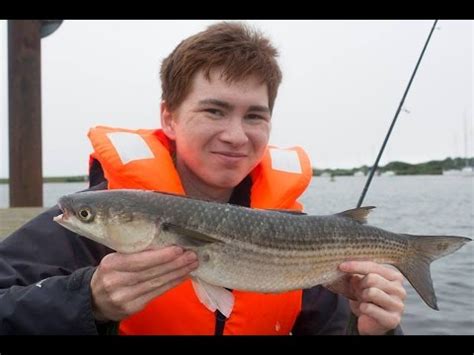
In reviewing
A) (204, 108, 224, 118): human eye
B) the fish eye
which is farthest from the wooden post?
the fish eye

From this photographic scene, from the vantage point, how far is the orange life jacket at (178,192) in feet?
11.7

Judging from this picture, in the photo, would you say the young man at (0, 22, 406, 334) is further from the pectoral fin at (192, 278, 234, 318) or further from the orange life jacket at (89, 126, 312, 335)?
the pectoral fin at (192, 278, 234, 318)

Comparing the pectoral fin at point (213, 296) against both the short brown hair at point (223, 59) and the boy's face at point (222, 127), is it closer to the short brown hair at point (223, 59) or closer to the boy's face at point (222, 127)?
the boy's face at point (222, 127)

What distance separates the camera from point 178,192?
3.77m

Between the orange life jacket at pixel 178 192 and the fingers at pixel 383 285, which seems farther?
the orange life jacket at pixel 178 192

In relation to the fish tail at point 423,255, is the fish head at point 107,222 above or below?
above

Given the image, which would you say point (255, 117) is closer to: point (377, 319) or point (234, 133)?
point (234, 133)

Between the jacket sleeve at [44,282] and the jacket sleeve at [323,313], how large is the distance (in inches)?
65.2

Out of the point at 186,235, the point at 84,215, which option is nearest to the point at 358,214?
the point at 186,235

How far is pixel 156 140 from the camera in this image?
4129 mm

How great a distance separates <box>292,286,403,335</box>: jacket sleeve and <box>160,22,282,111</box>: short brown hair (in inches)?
58.3

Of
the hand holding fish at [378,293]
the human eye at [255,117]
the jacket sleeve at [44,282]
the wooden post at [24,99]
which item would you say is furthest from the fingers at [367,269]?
the wooden post at [24,99]
